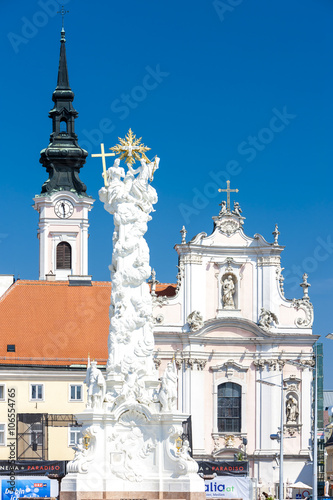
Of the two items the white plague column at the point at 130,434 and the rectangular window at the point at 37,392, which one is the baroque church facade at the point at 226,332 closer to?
the rectangular window at the point at 37,392

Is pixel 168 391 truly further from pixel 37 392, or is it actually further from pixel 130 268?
pixel 37 392

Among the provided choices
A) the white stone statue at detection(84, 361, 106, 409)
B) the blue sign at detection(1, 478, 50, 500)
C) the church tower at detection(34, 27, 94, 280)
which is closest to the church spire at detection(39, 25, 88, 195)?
the church tower at detection(34, 27, 94, 280)

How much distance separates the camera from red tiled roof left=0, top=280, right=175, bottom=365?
60.5 meters

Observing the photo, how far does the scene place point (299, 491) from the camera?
58.4 metres

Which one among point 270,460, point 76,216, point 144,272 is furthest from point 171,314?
point 144,272

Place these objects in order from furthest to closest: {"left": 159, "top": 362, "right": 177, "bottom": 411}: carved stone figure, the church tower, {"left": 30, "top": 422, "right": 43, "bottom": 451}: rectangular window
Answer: the church tower < {"left": 30, "top": 422, "right": 43, "bottom": 451}: rectangular window < {"left": 159, "top": 362, "right": 177, "bottom": 411}: carved stone figure

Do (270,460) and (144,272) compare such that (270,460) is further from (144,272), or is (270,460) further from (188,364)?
(144,272)

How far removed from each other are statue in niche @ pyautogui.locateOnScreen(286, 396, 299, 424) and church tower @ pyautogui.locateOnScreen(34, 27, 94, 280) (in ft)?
58.3

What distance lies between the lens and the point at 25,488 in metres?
44.8

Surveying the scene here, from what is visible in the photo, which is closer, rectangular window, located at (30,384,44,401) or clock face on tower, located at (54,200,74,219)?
rectangular window, located at (30,384,44,401)

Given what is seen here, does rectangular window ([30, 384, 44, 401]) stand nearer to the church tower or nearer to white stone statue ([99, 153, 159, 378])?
the church tower

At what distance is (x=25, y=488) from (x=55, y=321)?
1863 cm

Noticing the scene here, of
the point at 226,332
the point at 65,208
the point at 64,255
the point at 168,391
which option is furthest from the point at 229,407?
the point at 168,391

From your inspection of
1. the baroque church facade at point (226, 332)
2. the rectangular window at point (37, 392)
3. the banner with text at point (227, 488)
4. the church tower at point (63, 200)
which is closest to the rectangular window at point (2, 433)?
the rectangular window at point (37, 392)
